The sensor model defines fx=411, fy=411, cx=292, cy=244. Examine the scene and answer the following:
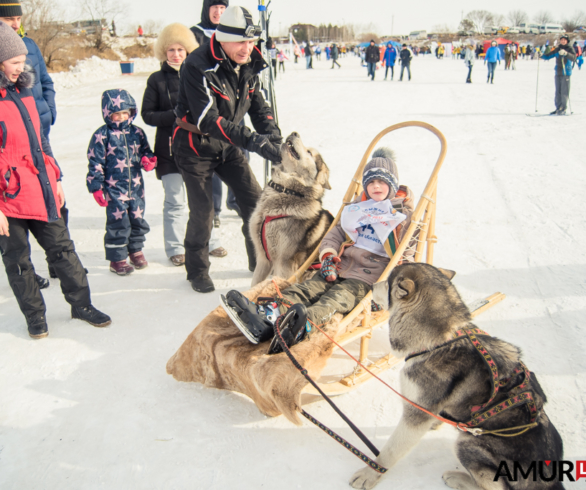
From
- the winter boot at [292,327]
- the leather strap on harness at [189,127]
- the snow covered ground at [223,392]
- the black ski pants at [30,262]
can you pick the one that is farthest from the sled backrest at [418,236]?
the black ski pants at [30,262]

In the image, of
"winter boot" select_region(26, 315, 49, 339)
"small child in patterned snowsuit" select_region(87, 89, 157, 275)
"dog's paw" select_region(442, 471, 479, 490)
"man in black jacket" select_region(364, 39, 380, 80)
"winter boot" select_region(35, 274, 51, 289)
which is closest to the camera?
"dog's paw" select_region(442, 471, 479, 490)

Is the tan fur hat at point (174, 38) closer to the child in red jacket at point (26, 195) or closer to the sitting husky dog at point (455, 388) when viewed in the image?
the child in red jacket at point (26, 195)

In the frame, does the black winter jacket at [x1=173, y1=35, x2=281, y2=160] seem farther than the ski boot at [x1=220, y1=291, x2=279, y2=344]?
Yes

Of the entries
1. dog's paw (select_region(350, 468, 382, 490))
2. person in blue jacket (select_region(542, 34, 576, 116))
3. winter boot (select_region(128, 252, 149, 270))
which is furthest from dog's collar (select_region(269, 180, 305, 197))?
person in blue jacket (select_region(542, 34, 576, 116))

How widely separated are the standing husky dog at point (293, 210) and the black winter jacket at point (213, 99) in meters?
0.40

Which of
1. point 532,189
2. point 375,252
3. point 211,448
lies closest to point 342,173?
point 532,189

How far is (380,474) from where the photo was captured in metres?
1.91

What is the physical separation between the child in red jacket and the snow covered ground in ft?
1.16

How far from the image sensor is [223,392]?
8.35 ft

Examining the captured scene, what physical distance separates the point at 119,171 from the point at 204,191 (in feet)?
2.91

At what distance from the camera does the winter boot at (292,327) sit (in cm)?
212

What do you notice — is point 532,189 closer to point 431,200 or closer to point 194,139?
point 431,200

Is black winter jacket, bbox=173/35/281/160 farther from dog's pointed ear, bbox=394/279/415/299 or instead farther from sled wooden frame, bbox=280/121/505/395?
dog's pointed ear, bbox=394/279/415/299

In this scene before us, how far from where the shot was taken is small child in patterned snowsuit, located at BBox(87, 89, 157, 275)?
12.0ft
